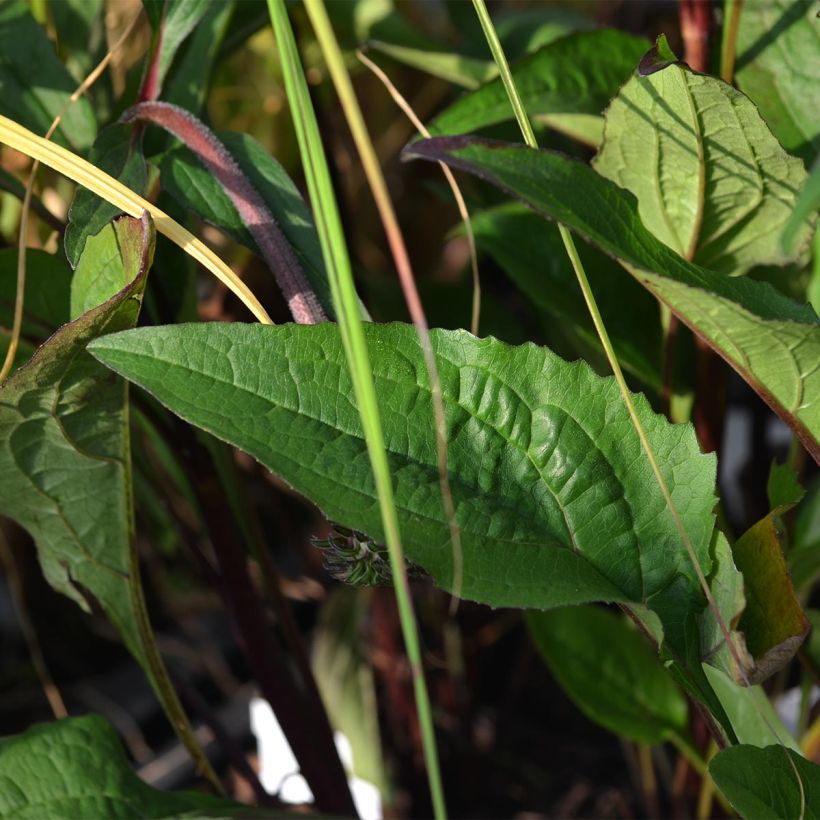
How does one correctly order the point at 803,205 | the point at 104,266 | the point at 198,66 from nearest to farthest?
the point at 803,205
the point at 104,266
the point at 198,66

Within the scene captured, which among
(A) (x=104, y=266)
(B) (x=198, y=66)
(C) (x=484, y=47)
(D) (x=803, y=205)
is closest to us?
(D) (x=803, y=205)

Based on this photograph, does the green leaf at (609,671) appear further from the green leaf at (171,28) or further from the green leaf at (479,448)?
→ the green leaf at (171,28)

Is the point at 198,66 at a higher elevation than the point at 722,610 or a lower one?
higher

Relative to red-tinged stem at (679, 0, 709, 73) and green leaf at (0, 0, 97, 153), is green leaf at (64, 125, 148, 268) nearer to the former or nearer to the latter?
green leaf at (0, 0, 97, 153)

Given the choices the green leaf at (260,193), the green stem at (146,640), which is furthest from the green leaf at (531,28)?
the green stem at (146,640)

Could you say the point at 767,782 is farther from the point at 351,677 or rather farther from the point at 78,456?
the point at 351,677

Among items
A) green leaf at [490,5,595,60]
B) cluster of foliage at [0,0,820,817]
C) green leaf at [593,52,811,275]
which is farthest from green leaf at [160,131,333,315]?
green leaf at [490,5,595,60]

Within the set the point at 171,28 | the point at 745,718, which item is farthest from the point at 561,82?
the point at 745,718
